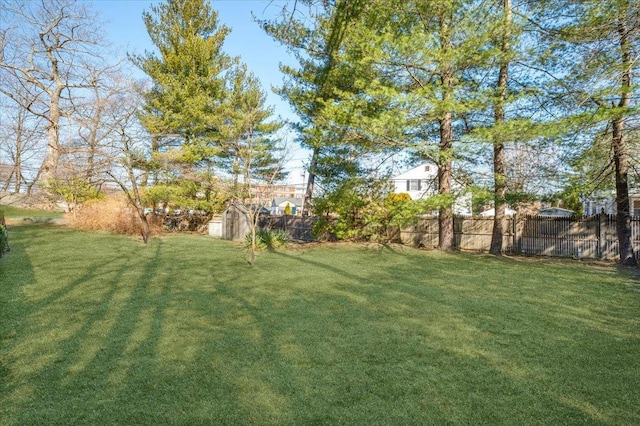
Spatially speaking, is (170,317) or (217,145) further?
(217,145)

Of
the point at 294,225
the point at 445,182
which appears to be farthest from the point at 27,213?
the point at 445,182

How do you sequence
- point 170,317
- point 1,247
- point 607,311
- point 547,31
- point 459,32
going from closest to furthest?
point 170,317 < point 607,311 < point 1,247 < point 547,31 < point 459,32

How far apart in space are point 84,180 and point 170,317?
1081cm

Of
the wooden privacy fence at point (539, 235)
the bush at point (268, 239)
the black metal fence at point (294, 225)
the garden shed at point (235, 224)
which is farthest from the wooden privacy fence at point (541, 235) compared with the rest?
the garden shed at point (235, 224)

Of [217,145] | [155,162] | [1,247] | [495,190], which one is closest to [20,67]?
[155,162]

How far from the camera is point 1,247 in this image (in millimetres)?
7594

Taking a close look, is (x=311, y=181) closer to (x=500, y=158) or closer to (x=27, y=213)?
(x=500, y=158)

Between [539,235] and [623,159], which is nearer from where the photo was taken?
[623,159]

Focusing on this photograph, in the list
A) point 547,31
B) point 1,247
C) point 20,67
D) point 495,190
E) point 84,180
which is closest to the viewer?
point 1,247

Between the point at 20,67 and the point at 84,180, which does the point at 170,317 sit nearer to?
the point at 84,180

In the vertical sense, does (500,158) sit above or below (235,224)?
above

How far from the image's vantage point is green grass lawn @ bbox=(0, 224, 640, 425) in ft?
7.82

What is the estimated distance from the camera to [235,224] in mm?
14742

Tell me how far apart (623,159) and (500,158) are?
285 centimetres
